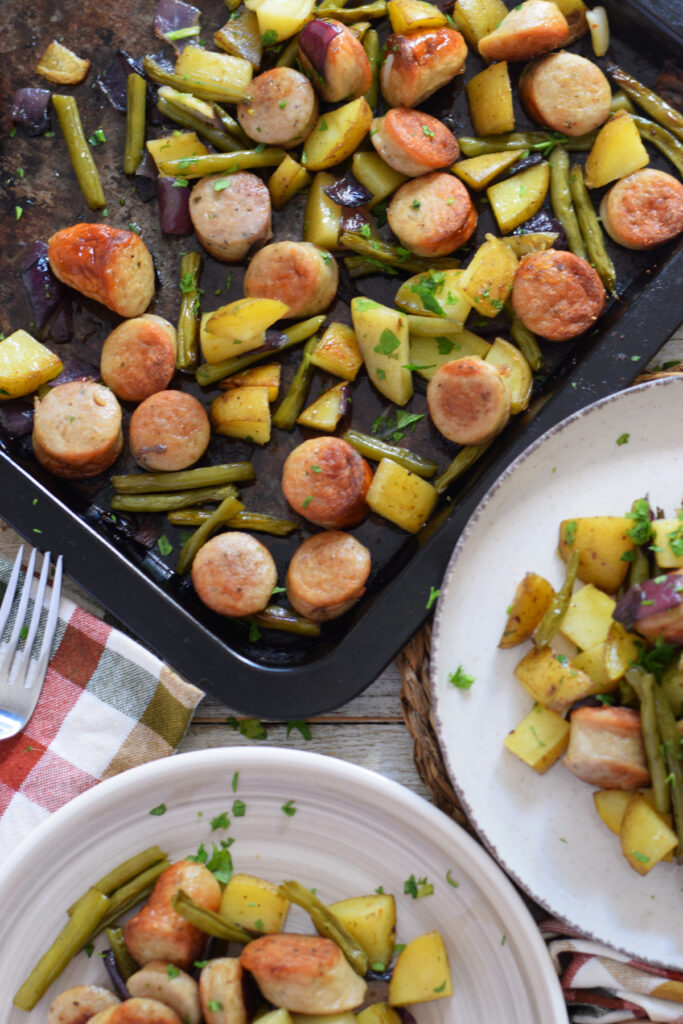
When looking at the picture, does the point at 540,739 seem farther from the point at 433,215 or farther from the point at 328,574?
the point at 433,215

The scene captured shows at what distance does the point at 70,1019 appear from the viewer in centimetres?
307

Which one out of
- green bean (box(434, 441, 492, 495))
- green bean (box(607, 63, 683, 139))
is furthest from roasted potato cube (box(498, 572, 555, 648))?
green bean (box(607, 63, 683, 139))

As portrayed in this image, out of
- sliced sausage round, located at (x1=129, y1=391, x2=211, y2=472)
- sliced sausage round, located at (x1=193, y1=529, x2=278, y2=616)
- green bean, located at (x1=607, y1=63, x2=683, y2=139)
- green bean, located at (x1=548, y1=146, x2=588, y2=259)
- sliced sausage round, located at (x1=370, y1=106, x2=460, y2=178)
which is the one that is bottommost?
sliced sausage round, located at (x1=193, y1=529, x2=278, y2=616)

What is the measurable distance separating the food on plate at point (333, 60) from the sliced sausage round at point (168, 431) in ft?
4.21

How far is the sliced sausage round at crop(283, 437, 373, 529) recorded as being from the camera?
10.6 feet

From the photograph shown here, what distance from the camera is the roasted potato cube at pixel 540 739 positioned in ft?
10.4

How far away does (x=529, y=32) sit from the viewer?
131 inches

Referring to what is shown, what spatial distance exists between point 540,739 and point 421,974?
90cm

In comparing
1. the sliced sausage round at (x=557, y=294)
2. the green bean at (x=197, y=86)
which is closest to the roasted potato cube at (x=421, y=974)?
the sliced sausage round at (x=557, y=294)

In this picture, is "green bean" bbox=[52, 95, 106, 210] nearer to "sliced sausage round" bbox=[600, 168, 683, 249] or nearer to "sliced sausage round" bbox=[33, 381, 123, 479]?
"sliced sausage round" bbox=[33, 381, 123, 479]

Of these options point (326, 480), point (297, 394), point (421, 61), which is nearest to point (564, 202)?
point (421, 61)

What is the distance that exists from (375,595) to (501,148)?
5.79ft

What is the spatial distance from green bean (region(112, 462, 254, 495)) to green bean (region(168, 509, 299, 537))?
10cm

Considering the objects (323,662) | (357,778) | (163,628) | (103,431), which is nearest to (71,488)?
(103,431)
